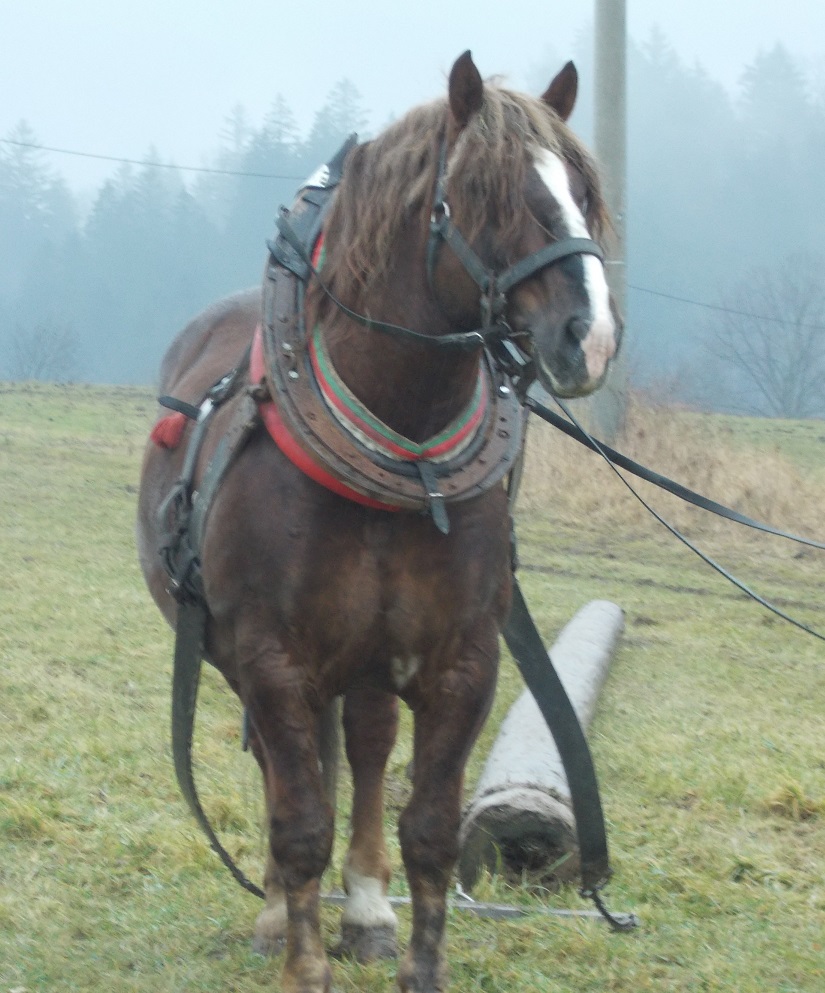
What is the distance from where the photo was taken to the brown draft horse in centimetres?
260

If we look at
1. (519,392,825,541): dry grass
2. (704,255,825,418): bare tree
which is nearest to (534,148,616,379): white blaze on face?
(519,392,825,541): dry grass

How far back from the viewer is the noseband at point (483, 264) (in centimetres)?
249

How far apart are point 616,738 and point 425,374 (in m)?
3.44

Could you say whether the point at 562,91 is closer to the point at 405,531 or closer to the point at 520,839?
Result: the point at 405,531

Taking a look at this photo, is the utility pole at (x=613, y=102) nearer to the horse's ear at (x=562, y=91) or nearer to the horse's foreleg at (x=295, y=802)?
the horse's ear at (x=562, y=91)

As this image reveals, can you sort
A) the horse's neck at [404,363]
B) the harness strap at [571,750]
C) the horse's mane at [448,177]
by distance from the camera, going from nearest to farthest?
the horse's mane at [448,177] < the horse's neck at [404,363] < the harness strap at [571,750]

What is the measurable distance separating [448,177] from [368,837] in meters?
1.85

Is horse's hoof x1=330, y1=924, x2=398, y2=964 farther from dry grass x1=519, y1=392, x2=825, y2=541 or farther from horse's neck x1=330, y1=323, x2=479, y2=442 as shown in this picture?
dry grass x1=519, y1=392, x2=825, y2=541

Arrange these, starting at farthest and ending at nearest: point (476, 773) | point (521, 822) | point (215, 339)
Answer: point (476, 773) → point (215, 339) → point (521, 822)

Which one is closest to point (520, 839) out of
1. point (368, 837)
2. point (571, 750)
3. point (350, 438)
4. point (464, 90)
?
point (571, 750)

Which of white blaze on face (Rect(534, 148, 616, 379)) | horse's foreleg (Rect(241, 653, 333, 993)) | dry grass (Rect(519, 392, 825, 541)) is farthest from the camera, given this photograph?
dry grass (Rect(519, 392, 825, 541))

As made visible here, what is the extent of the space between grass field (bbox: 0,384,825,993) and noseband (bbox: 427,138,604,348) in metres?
1.71

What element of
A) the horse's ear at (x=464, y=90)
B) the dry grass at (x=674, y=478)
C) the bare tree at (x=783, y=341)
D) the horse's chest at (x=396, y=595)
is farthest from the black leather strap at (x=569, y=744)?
the bare tree at (x=783, y=341)

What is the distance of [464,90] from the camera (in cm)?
264
